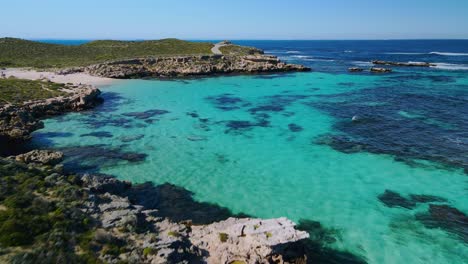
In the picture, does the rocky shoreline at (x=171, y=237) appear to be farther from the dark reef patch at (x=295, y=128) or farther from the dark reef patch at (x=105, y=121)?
the dark reef patch at (x=295, y=128)

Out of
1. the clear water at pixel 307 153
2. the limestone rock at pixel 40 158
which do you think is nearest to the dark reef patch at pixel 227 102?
the clear water at pixel 307 153

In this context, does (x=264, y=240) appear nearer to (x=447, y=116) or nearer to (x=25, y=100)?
(x=447, y=116)

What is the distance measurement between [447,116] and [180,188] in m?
36.8

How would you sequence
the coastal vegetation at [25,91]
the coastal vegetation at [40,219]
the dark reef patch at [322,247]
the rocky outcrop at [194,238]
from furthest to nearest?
the coastal vegetation at [25,91], the dark reef patch at [322,247], the rocky outcrop at [194,238], the coastal vegetation at [40,219]

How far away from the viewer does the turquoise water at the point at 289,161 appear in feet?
60.0

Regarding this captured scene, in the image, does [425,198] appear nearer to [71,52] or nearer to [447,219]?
[447,219]

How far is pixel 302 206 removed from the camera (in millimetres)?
20562

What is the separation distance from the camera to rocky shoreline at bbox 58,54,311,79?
7500 centimetres

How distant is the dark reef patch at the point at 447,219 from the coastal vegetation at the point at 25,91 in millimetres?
44564

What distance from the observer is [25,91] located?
4562cm

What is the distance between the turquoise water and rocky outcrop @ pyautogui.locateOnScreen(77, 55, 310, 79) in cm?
2418

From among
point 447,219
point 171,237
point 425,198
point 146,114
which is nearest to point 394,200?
point 425,198

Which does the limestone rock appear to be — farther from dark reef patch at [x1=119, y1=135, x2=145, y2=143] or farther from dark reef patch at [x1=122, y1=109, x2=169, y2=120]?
dark reef patch at [x1=122, y1=109, x2=169, y2=120]

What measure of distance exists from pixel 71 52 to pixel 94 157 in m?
91.5
